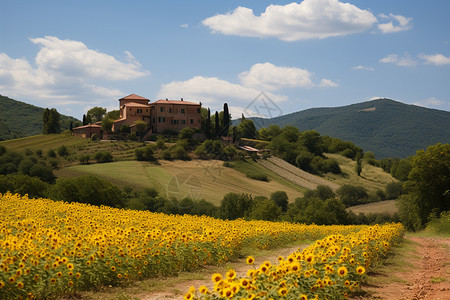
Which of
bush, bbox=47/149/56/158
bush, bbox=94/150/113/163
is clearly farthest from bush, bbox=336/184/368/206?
bush, bbox=47/149/56/158

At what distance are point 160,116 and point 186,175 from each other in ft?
109

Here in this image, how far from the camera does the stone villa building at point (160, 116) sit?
410ft

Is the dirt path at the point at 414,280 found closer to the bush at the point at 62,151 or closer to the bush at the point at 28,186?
the bush at the point at 28,186

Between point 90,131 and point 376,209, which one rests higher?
point 90,131

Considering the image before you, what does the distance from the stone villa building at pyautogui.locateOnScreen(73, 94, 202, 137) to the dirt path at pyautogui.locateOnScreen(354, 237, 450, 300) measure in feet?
360

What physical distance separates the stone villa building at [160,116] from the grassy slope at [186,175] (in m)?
20.0

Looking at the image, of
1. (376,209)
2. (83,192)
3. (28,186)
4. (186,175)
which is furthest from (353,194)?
(28,186)

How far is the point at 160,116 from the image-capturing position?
128125mm

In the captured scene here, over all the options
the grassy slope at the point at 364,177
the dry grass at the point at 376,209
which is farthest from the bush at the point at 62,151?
the grassy slope at the point at 364,177

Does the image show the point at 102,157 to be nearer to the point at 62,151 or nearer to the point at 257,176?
the point at 62,151

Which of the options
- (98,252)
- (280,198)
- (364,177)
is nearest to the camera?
(98,252)

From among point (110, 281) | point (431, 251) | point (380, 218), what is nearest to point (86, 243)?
point (110, 281)

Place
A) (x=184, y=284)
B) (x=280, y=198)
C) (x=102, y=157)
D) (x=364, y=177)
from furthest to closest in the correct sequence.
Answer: (x=364, y=177) → (x=102, y=157) → (x=280, y=198) → (x=184, y=284)

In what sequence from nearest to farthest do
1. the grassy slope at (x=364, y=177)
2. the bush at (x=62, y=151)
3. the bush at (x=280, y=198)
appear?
the bush at (x=280, y=198), the bush at (x=62, y=151), the grassy slope at (x=364, y=177)
